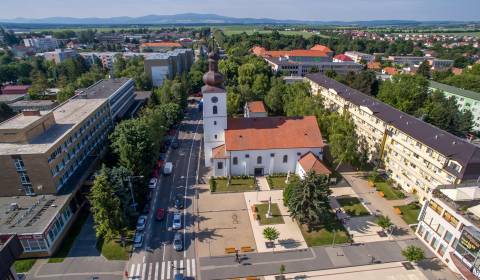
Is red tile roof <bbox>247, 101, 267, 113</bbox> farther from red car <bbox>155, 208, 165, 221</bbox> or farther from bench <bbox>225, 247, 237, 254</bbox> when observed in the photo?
bench <bbox>225, 247, 237, 254</bbox>

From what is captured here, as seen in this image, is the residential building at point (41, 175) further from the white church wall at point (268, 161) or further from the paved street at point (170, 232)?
the white church wall at point (268, 161)

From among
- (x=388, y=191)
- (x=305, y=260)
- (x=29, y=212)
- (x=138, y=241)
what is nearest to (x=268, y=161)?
(x=305, y=260)

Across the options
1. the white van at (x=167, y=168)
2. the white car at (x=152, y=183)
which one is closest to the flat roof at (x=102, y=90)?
the white van at (x=167, y=168)

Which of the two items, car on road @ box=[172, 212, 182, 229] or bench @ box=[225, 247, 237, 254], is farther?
car on road @ box=[172, 212, 182, 229]

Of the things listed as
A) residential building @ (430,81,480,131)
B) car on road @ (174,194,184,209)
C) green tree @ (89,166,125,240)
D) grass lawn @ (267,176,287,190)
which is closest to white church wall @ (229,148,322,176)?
grass lawn @ (267,176,287,190)

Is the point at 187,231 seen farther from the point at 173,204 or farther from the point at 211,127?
the point at 211,127

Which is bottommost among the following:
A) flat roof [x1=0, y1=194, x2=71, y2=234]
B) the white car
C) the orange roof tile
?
the white car
